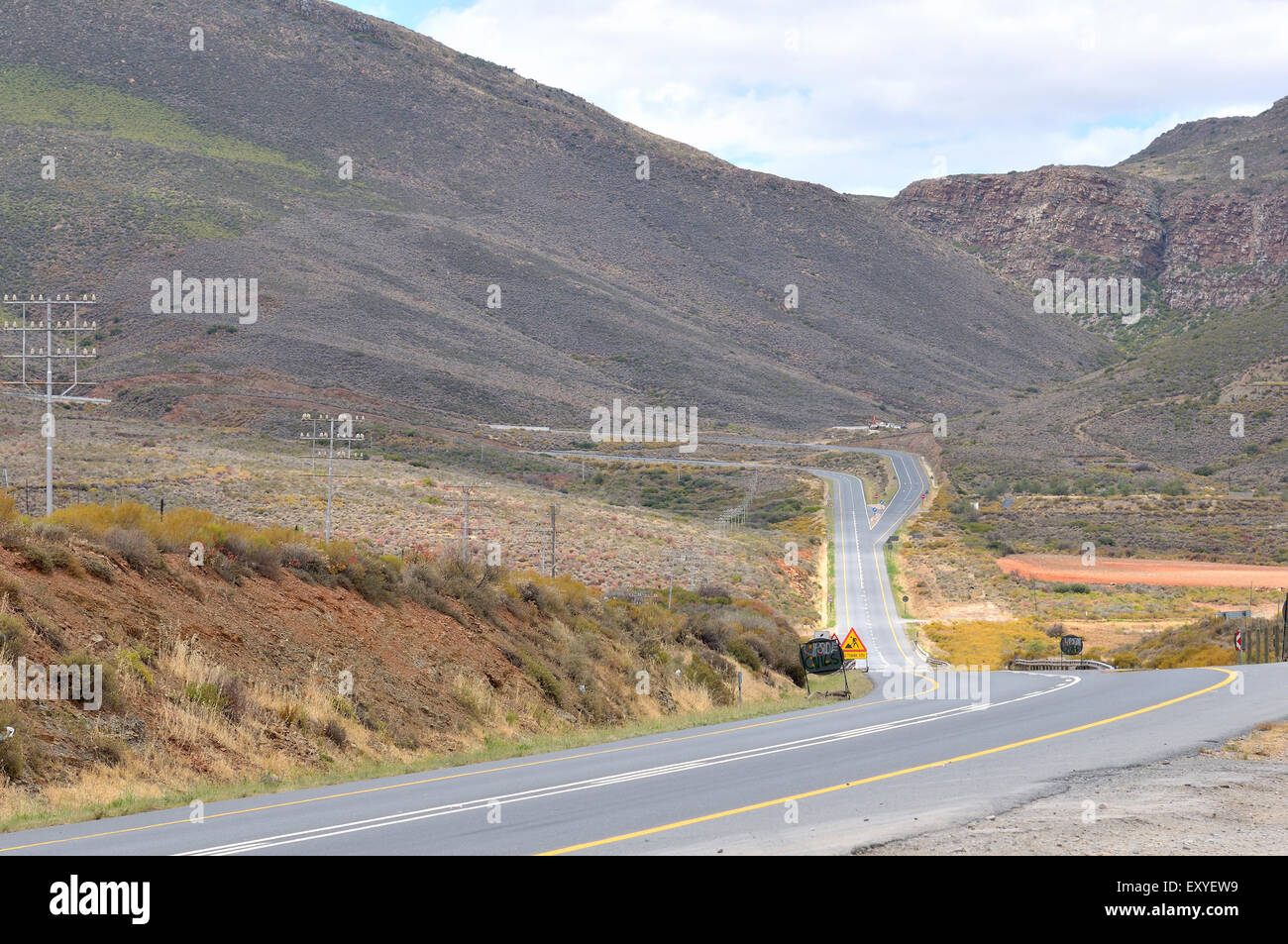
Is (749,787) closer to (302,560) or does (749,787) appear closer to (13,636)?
(13,636)

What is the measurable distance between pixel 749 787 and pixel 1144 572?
61034 mm

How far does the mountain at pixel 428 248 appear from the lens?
107 m

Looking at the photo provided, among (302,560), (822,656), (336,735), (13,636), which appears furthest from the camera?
(822,656)

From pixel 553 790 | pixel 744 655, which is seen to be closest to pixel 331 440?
pixel 744 655

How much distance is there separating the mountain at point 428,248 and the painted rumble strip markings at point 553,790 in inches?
3011

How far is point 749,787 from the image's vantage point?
13102 mm

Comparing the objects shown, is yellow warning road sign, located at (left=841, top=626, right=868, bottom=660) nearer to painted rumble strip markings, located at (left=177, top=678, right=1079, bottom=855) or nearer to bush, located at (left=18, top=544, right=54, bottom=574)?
painted rumble strip markings, located at (left=177, top=678, right=1079, bottom=855)

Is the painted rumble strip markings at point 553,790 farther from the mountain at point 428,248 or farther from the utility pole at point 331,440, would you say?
the mountain at point 428,248

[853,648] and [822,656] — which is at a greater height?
[853,648]

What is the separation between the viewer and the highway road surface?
10.2m

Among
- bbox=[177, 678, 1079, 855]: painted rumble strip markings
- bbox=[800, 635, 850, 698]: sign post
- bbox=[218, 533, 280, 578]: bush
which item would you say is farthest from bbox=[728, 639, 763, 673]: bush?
bbox=[218, 533, 280, 578]: bush

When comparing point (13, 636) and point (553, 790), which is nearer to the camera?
point (553, 790)
